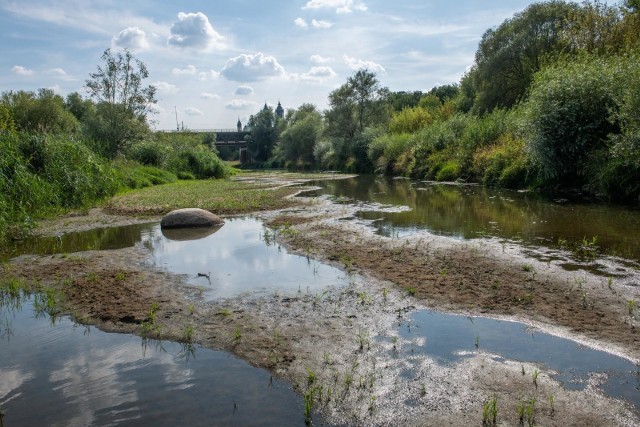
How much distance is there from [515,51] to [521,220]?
35.4m

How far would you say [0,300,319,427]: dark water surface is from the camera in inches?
196

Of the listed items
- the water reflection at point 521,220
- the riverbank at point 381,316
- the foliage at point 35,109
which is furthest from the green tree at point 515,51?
the foliage at point 35,109

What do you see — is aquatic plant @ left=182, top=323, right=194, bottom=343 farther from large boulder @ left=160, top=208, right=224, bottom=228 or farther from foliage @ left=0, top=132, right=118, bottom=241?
large boulder @ left=160, top=208, right=224, bottom=228

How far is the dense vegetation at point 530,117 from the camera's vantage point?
2070 centimetres

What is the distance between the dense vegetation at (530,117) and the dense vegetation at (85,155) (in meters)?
20.9

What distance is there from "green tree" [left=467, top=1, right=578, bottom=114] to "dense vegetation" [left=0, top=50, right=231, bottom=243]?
2899 cm

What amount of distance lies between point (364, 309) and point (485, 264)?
3800 mm

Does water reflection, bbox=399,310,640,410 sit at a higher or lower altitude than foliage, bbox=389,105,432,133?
lower

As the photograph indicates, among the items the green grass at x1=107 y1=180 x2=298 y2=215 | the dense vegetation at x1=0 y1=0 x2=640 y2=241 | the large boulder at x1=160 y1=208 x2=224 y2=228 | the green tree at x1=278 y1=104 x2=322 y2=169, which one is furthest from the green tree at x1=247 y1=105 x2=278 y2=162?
the large boulder at x1=160 y1=208 x2=224 y2=228

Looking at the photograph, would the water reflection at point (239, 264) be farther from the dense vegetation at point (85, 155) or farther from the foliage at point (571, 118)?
the foliage at point (571, 118)

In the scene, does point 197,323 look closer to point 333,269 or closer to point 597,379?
point 333,269

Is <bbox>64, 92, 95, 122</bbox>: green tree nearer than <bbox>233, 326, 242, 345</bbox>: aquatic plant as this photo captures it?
No

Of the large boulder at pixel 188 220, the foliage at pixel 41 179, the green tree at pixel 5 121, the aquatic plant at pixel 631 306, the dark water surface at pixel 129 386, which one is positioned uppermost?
the green tree at pixel 5 121

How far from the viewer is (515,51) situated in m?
45.7
